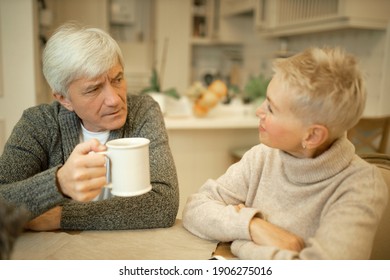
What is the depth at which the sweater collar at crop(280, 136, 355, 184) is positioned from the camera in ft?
2.10

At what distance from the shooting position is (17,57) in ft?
5.48

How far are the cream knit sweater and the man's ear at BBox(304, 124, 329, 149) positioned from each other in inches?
0.9

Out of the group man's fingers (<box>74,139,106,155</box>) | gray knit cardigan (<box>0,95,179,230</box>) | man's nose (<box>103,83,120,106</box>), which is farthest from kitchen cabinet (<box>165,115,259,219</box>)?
man's fingers (<box>74,139,106,155</box>)

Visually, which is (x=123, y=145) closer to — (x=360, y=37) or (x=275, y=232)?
(x=275, y=232)

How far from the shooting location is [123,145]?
605 millimetres

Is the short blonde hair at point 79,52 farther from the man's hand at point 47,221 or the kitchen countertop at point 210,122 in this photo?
the kitchen countertop at point 210,122

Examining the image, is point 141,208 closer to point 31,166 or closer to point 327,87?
point 31,166

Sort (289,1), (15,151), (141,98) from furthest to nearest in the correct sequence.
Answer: (289,1) → (141,98) → (15,151)

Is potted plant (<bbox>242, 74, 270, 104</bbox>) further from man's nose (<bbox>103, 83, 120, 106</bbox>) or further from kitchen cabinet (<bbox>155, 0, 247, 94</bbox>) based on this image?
kitchen cabinet (<bbox>155, 0, 247, 94</bbox>)

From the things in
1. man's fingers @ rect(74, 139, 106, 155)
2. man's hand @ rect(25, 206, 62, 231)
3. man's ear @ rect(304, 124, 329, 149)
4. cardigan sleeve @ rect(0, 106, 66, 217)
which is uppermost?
man's ear @ rect(304, 124, 329, 149)

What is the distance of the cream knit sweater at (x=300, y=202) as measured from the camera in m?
0.59

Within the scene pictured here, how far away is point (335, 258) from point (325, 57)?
0.32 meters

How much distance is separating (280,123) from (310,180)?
0.11 metres

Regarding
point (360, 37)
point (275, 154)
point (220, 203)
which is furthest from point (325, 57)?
point (360, 37)
